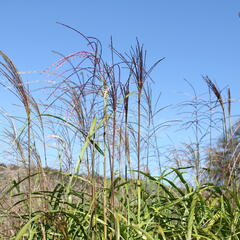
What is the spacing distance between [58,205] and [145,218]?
0.56 m

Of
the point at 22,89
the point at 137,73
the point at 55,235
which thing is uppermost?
the point at 137,73

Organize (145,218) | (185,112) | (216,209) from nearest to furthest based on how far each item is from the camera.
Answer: (145,218) → (216,209) → (185,112)

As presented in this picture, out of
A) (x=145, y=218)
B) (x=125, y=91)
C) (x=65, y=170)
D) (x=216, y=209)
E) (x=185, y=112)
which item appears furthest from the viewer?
(x=185, y=112)

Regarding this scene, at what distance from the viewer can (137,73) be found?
2.48m

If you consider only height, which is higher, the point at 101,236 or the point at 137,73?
the point at 137,73

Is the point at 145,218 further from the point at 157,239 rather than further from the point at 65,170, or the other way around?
the point at 65,170

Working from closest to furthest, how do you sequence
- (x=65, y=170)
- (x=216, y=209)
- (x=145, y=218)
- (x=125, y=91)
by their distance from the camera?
(x=125, y=91) < (x=145, y=218) < (x=216, y=209) < (x=65, y=170)

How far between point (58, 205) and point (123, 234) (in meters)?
0.54

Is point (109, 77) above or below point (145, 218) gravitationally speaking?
above

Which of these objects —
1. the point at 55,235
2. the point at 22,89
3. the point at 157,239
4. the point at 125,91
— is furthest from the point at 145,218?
the point at 22,89

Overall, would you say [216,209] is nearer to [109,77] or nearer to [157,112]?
[157,112]

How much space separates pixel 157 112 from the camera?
10.8 ft

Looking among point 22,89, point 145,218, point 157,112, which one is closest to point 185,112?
point 157,112

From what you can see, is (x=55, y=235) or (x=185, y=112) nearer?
(x=55, y=235)
